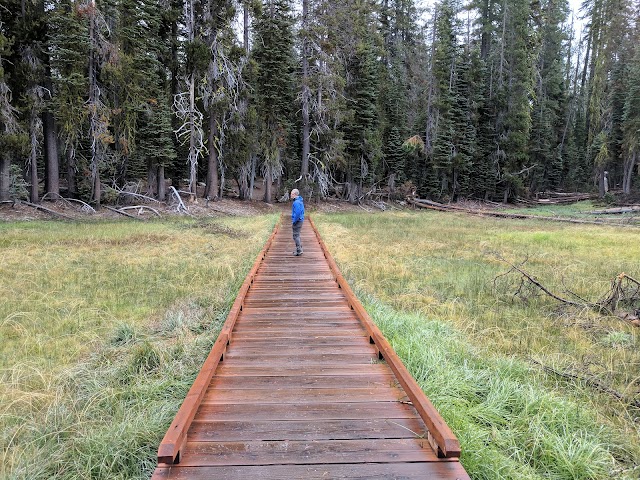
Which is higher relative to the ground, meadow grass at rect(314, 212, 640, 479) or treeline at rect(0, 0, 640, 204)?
treeline at rect(0, 0, 640, 204)

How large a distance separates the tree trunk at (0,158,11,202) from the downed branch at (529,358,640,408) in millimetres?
23321

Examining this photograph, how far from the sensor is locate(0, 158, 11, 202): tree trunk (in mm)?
20016

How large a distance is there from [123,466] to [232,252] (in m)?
10.1

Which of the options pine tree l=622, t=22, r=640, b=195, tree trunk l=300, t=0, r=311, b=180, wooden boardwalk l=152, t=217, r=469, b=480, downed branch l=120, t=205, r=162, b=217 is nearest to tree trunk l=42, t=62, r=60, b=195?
downed branch l=120, t=205, r=162, b=217

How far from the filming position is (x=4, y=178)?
66.2 feet

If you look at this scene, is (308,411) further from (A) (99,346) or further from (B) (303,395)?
(A) (99,346)

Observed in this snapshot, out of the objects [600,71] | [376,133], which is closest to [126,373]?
[376,133]

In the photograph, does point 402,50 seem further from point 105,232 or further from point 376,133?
point 105,232

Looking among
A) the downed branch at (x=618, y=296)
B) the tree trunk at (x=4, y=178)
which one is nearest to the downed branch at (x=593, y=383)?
the downed branch at (x=618, y=296)

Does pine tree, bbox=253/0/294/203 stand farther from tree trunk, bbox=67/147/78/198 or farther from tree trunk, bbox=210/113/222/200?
tree trunk, bbox=67/147/78/198

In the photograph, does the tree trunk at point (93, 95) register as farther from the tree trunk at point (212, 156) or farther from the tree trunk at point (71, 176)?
→ the tree trunk at point (212, 156)

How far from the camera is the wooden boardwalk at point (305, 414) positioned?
2.85 metres

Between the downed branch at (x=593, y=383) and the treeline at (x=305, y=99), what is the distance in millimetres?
21493

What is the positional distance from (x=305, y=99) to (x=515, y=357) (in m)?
28.1
